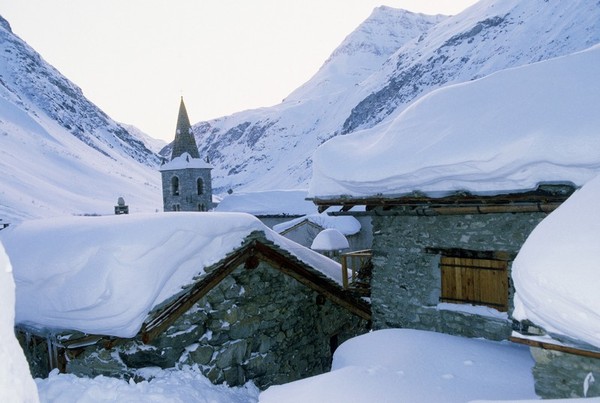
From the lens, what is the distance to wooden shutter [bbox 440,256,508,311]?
6828mm

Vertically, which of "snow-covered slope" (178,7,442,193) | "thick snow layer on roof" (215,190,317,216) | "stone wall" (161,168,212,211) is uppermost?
"snow-covered slope" (178,7,442,193)

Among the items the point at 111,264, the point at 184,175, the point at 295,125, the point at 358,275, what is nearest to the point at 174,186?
the point at 184,175

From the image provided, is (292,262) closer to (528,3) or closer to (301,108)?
(528,3)

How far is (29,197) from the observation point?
3158 cm

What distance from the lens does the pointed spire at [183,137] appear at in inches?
1373

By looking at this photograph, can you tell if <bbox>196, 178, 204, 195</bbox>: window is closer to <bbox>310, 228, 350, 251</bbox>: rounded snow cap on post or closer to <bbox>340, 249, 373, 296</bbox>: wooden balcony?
<bbox>310, 228, 350, 251</bbox>: rounded snow cap on post

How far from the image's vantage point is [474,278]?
23.1 ft

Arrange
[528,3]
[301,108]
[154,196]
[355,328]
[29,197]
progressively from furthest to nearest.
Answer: [301,108] < [528,3] < [154,196] < [29,197] < [355,328]

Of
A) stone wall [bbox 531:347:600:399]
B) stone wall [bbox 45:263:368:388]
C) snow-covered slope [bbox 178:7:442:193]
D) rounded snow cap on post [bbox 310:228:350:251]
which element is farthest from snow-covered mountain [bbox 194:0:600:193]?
stone wall [bbox 531:347:600:399]

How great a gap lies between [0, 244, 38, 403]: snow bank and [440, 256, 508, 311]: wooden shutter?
6.54 m

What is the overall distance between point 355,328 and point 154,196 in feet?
163

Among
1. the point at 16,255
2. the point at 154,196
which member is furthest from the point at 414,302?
the point at 154,196

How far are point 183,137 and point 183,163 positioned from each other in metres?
2.86

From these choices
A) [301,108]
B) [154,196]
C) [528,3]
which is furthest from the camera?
[301,108]
